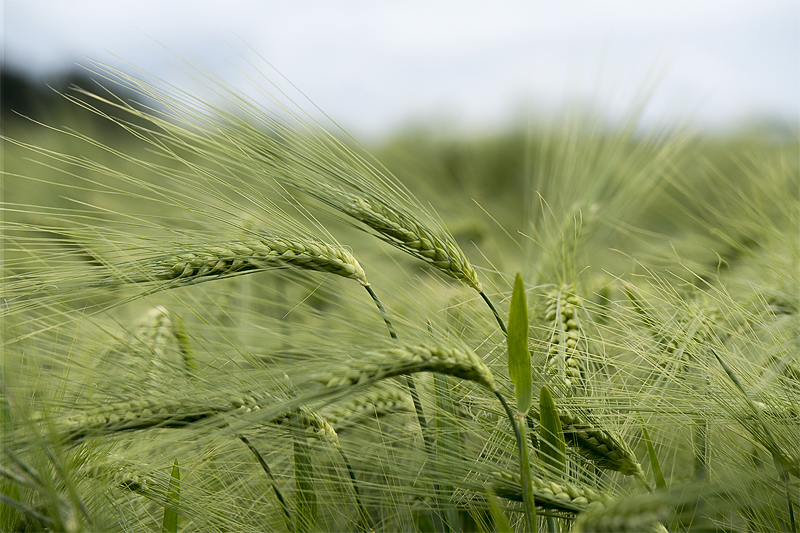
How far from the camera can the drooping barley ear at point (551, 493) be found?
43 cm

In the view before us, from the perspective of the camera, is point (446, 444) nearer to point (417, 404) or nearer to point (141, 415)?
point (417, 404)

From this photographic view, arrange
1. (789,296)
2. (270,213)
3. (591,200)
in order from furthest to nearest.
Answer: (591,200)
(789,296)
(270,213)

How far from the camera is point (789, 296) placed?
2.27 ft

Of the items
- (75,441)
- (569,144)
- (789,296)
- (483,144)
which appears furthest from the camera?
(483,144)

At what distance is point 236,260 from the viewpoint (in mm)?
484

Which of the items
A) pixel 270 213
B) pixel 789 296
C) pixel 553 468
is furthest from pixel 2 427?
pixel 789 296

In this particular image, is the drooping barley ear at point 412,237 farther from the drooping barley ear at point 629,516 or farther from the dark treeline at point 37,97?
the dark treeline at point 37,97

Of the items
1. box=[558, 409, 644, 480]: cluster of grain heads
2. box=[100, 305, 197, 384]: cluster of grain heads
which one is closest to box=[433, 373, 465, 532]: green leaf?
box=[558, 409, 644, 480]: cluster of grain heads

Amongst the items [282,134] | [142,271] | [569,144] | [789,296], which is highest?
[569,144]

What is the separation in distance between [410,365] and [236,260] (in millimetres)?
206

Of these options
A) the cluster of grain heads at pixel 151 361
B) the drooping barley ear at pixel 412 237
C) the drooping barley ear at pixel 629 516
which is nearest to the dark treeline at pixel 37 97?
the cluster of grain heads at pixel 151 361

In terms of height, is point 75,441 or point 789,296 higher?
point 789,296

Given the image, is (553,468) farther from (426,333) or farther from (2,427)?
(2,427)

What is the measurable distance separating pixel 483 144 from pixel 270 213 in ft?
8.88
